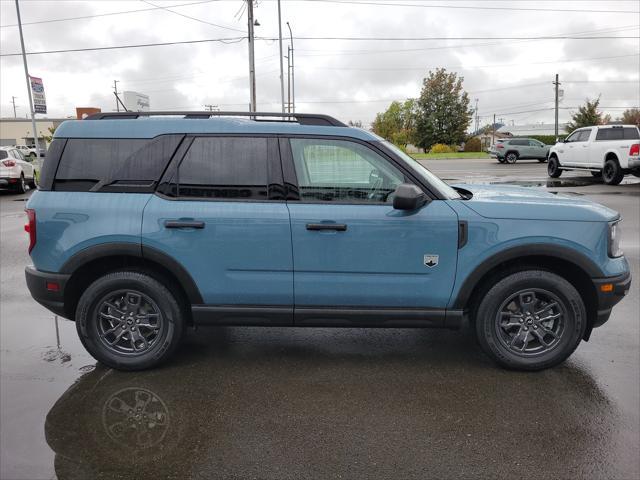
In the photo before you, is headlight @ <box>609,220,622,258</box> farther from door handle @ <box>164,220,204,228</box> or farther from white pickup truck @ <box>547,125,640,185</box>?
white pickup truck @ <box>547,125,640,185</box>

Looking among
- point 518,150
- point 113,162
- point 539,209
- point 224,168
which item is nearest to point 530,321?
point 539,209

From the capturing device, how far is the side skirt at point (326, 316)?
3701 millimetres

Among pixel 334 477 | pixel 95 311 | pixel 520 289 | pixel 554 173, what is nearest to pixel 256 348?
pixel 95 311

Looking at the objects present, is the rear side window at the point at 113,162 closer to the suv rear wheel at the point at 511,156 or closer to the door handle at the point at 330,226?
the door handle at the point at 330,226

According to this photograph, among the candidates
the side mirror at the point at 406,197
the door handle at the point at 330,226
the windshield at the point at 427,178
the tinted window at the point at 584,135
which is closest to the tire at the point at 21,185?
the door handle at the point at 330,226

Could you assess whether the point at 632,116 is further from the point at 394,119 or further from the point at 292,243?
the point at 292,243

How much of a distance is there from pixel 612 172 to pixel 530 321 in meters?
16.1

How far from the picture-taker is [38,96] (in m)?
21.4

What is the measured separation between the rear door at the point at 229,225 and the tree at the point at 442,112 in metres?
58.6

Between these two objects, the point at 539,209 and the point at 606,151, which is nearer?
the point at 539,209

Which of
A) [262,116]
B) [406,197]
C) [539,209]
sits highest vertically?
[262,116]

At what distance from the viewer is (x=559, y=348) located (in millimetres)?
3734

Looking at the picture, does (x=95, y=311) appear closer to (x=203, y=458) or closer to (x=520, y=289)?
(x=203, y=458)

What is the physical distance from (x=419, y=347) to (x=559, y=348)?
1.09m
